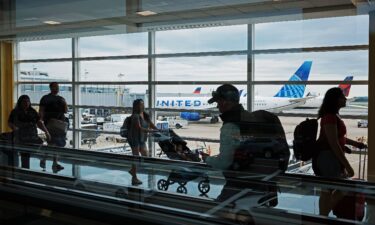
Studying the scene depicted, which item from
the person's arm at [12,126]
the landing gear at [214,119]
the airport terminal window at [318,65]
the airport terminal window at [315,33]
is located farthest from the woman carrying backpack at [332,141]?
the person's arm at [12,126]

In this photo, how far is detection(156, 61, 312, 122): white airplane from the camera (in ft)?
10.1

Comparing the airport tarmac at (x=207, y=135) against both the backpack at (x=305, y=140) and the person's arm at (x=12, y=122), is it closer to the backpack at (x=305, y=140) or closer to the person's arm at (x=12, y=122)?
the backpack at (x=305, y=140)

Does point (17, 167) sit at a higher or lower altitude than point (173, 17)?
lower

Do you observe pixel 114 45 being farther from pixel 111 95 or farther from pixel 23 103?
pixel 23 103

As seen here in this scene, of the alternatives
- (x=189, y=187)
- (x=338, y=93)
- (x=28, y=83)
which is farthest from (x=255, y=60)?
(x=28, y=83)

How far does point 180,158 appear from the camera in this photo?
12.1ft

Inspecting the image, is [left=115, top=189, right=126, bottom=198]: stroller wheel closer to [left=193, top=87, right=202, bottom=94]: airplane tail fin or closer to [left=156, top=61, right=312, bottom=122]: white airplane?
[left=156, top=61, right=312, bottom=122]: white airplane

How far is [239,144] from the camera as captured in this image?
120 inches

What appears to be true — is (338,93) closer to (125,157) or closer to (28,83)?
(125,157)

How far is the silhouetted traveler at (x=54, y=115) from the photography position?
3.60 metres

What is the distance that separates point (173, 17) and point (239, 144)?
183 centimetres

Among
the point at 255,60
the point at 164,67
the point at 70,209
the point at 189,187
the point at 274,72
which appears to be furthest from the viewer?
the point at 164,67

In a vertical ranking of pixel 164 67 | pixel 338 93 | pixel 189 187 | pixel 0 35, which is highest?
pixel 0 35

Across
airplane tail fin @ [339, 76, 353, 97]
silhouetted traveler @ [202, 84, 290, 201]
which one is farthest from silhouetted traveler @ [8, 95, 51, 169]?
airplane tail fin @ [339, 76, 353, 97]
